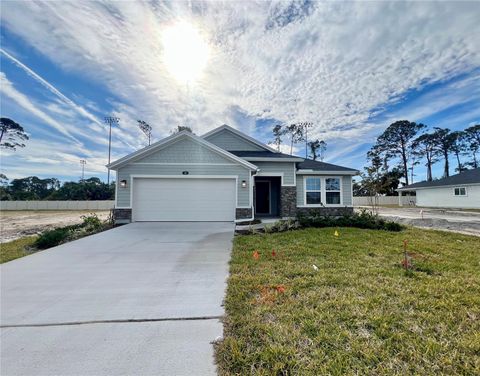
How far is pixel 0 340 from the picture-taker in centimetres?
248

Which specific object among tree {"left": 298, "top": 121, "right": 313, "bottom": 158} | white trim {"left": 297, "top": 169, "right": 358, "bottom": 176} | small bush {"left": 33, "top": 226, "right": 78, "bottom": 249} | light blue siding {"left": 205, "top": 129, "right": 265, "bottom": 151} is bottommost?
small bush {"left": 33, "top": 226, "right": 78, "bottom": 249}

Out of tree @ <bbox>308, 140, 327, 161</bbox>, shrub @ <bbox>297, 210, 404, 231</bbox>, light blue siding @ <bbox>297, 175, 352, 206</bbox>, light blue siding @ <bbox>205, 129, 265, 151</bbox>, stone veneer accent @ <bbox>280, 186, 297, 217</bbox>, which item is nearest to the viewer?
shrub @ <bbox>297, 210, 404, 231</bbox>

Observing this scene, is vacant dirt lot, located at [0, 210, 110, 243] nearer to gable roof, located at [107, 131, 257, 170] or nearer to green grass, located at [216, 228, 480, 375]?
gable roof, located at [107, 131, 257, 170]

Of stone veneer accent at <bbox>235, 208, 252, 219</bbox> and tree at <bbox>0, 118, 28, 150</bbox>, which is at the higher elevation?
tree at <bbox>0, 118, 28, 150</bbox>

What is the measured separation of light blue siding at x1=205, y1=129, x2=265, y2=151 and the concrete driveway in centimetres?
949

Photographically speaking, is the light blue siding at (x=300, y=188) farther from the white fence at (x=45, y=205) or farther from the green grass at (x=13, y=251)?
the white fence at (x=45, y=205)

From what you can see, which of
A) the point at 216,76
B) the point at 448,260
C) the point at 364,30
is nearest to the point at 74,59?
the point at 216,76

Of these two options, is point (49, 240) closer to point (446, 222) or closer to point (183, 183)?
point (183, 183)

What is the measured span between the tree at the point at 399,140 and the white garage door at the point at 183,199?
39.2 meters

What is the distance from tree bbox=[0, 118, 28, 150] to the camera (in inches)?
1221

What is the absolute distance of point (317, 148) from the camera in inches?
1572

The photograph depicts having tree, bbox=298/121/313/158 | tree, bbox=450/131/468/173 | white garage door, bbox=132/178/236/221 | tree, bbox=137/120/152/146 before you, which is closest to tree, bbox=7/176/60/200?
tree, bbox=137/120/152/146

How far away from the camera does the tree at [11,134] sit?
1221 inches

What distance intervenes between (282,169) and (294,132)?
25216 millimetres
